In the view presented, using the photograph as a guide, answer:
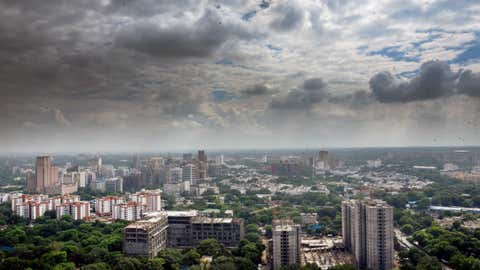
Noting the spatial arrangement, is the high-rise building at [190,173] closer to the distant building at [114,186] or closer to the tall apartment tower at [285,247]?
the distant building at [114,186]

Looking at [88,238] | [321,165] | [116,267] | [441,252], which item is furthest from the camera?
[321,165]

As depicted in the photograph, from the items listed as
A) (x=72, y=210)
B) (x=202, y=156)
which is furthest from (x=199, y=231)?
(x=202, y=156)

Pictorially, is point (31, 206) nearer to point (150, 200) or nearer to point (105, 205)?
point (105, 205)

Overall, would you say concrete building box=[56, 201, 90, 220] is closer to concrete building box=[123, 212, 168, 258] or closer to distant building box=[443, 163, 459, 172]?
concrete building box=[123, 212, 168, 258]

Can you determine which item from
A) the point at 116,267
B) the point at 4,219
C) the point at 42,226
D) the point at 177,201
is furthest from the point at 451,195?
the point at 4,219

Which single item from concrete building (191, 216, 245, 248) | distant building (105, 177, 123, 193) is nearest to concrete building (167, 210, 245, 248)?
concrete building (191, 216, 245, 248)

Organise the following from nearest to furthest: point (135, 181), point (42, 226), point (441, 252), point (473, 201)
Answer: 1. point (441, 252)
2. point (42, 226)
3. point (473, 201)
4. point (135, 181)

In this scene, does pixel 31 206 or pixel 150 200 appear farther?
pixel 150 200

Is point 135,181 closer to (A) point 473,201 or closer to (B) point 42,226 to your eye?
(B) point 42,226
